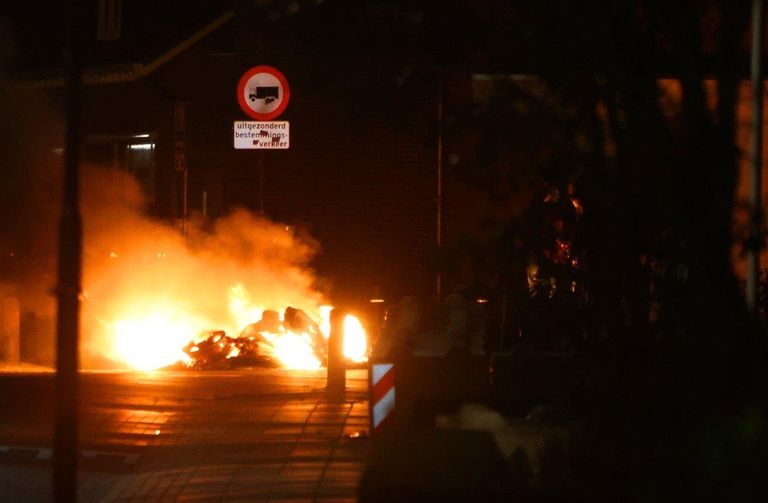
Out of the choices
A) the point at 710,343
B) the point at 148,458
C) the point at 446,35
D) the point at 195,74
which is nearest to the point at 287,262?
the point at 195,74

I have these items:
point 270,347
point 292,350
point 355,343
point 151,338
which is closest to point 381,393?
point 355,343

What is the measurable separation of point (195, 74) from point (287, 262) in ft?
11.7

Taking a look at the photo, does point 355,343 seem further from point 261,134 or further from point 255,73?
point 255,73

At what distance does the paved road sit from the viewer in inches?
355

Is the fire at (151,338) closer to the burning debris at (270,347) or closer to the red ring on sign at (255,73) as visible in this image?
the burning debris at (270,347)

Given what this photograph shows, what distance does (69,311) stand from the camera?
19.2ft

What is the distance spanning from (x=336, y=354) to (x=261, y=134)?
7.17 meters

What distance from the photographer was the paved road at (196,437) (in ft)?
29.6

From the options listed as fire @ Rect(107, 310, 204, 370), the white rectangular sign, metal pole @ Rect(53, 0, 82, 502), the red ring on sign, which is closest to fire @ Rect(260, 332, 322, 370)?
fire @ Rect(107, 310, 204, 370)

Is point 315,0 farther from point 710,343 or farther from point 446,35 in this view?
point 710,343

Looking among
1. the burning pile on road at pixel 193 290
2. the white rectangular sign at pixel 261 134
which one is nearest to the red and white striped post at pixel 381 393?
the burning pile on road at pixel 193 290

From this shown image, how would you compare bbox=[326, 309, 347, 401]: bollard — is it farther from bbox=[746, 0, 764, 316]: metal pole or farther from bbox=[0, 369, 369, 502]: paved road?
bbox=[746, 0, 764, 316]: metal pole

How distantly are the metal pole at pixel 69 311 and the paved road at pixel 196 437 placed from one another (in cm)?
269

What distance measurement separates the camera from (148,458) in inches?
407
